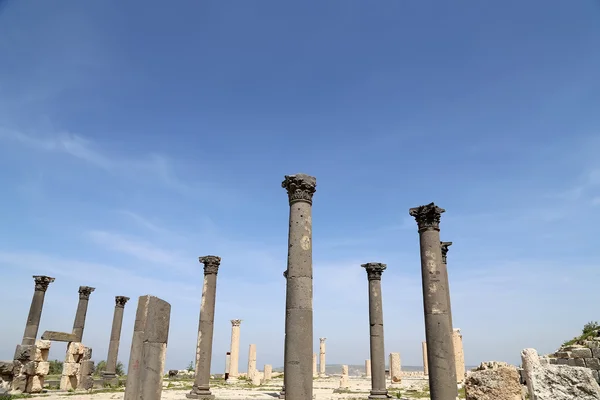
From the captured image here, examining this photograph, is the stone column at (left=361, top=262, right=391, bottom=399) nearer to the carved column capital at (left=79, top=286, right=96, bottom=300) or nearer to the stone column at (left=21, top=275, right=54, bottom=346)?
the carved column capital at (left=79, top=286, right=96, bottom=300)

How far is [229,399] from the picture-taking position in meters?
18.6

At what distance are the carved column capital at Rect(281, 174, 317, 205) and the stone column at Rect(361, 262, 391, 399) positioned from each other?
1031cm

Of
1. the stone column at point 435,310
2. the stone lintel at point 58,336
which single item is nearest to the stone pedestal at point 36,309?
the stone lintel at point 58,336

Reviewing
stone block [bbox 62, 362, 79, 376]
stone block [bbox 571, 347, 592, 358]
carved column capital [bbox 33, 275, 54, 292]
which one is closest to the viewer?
stone block [bbox 571, 347, 592, 358]

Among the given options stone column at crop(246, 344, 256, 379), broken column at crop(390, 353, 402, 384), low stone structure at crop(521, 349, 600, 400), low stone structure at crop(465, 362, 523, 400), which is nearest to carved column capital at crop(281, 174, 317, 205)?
low stone structure at crop(465, 362, 523, 400)

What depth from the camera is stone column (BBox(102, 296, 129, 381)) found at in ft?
95.8

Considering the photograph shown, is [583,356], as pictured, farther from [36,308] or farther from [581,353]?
[36,308]

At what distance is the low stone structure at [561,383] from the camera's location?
623cm

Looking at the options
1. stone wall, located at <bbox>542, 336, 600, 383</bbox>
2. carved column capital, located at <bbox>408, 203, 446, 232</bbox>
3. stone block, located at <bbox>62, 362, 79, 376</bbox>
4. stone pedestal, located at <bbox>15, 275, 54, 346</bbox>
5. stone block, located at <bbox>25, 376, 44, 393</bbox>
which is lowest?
stone block, located at <bbox>25, 376, 44, 393</bbox>

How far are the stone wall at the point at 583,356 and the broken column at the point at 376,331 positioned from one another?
7.13 meters

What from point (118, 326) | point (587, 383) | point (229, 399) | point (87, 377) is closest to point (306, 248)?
point (587, 383)

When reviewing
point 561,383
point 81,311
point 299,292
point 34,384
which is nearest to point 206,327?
point 299,292

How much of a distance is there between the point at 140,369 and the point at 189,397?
1038 centimetres

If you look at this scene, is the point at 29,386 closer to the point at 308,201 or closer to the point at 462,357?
the point at 308,201
